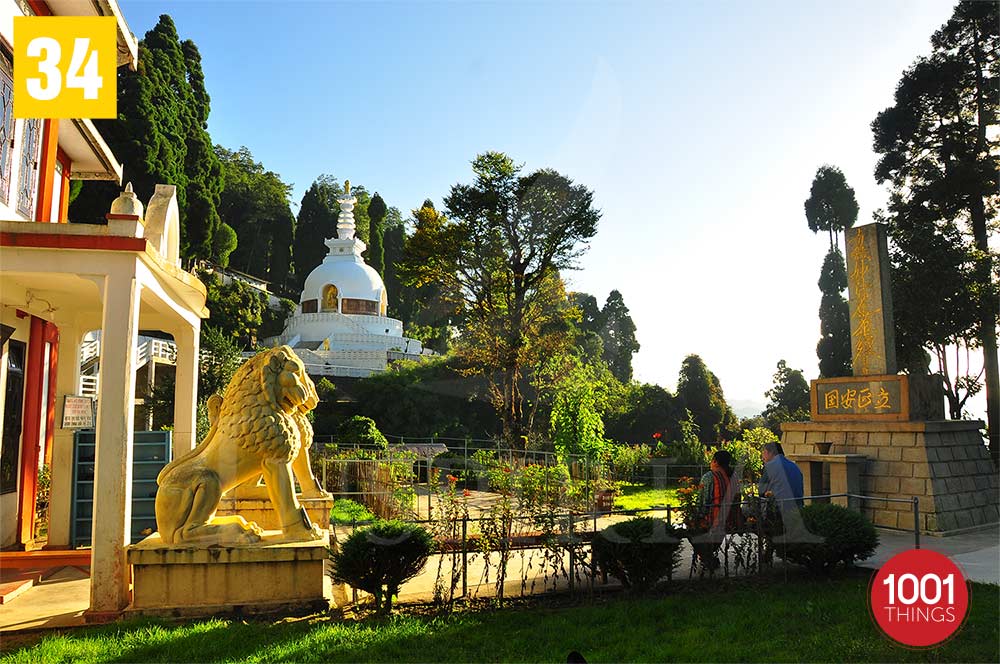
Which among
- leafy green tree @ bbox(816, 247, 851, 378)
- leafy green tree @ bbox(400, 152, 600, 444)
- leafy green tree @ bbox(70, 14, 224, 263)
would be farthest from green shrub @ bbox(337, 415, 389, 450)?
leafy green tree @ bbox(816, 247, 851, 378)

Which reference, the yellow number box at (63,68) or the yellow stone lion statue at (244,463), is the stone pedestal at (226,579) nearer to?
the yellow stone lion statue at (244,463)

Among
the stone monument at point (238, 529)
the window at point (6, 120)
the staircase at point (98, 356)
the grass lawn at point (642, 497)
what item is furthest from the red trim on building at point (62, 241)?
the grass lawn at point (642, 497)

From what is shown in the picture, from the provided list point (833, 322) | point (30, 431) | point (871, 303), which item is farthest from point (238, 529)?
point (833, 322)

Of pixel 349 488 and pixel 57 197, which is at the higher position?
pixel 57 197

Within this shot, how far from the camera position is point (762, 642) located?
210 inches

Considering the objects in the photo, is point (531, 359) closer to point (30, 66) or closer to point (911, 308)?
point (911, 308)

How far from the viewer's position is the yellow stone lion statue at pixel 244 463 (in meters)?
6.01

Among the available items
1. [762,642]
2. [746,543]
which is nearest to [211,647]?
[762,642]

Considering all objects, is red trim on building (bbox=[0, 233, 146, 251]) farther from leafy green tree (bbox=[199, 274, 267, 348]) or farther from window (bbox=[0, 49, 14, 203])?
leafy green tree (bbox=[199, 274, 267, 348])

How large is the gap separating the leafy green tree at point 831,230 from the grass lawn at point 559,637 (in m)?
25.5

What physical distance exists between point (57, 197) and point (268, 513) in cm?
594

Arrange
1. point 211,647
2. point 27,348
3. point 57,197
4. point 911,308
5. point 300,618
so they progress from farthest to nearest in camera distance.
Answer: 1. point 911,308
2. point 57,197
3. point 27,348
4. point 300,618
5. point 211,647

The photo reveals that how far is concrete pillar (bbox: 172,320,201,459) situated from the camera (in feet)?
27.6

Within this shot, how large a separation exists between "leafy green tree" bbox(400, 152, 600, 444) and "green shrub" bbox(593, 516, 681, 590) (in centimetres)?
1619
